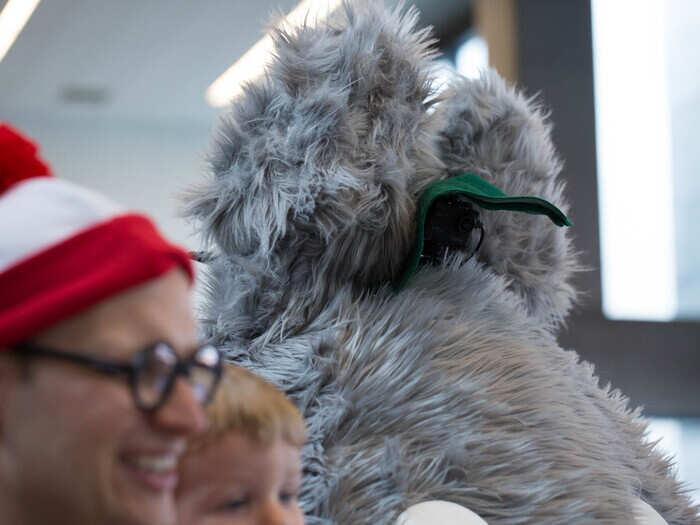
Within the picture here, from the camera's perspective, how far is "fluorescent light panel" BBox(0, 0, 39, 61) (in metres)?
2.73

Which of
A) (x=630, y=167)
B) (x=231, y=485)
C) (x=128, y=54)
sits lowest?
(x=231, y=485)

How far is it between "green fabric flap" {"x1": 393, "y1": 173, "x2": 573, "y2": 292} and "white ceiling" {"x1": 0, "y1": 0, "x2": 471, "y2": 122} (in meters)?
2.03

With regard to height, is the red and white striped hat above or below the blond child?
above

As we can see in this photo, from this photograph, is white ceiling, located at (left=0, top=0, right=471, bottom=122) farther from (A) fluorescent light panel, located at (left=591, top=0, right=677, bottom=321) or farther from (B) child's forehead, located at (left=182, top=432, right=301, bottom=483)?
(B) child's forehead, located at (left=182, top=432, right=301, bottom=483)

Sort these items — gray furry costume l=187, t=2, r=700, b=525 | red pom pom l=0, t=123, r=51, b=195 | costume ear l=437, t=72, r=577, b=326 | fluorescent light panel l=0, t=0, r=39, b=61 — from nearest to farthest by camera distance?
red pom pom l=0, t=123, r=51, b=195 → gray furry costume l=187, t=2, r=700, b=525 → costume ear l=437, t=72, r=577, b=326 → fluorescent light panel l=0, t=0, r=39, b=61

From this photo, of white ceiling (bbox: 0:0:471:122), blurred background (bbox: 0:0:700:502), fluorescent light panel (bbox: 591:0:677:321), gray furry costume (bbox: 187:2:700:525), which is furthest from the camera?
white ceiling (bbox: 0:0:471:122)

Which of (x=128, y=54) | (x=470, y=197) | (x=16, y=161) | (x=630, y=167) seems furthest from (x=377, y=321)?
(x=128, y=54)

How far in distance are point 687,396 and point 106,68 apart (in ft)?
8.09

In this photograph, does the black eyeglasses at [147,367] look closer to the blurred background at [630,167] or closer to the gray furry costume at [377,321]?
the gray furry costume at [377,321]

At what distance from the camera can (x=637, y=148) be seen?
1.99 meters

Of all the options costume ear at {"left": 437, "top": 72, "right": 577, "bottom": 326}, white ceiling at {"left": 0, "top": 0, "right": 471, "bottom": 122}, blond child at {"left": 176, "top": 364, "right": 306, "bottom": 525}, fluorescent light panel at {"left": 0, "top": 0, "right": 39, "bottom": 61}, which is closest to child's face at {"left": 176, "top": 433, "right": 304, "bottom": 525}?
blond child at {"left": 176, "top": 364, "right": 306, "bottom": 525}

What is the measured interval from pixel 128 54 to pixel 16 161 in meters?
2.94

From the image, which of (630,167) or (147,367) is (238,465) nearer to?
(147,367)

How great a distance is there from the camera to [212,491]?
0.41 metres
